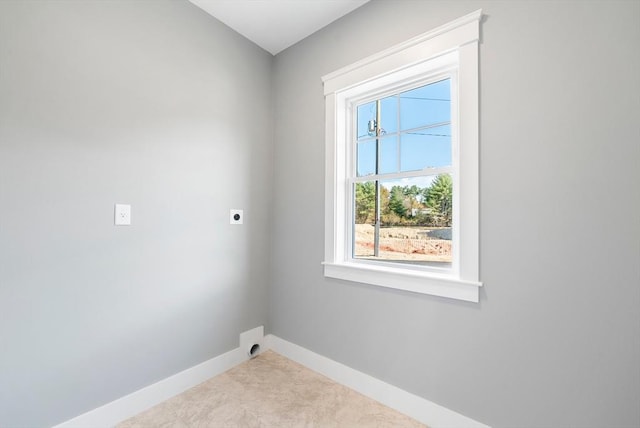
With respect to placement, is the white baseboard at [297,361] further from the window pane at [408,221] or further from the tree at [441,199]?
the tree at [441,199]

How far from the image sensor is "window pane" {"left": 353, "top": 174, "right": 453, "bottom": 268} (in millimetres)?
1696

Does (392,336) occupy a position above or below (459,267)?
below

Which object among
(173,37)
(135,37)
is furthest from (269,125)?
(135,37)

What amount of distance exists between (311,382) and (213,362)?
2.41 feet

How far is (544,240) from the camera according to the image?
4.16 ft

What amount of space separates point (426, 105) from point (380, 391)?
187 centimetres

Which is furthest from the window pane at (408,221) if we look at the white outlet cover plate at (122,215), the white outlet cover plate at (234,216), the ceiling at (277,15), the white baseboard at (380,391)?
→ the white outlet cover plate at (122,215)

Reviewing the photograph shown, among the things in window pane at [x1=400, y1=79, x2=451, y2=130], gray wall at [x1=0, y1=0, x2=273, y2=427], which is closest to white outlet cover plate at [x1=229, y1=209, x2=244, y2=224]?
gray wall at [x1=0, y1=0, x2=273, y2=427]

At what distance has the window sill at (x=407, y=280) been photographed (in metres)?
1.45

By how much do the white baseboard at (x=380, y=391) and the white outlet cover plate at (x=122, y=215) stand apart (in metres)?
1.51

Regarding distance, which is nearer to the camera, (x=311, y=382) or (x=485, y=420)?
(x=485, y=420)

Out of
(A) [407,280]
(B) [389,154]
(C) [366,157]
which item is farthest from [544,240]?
(C) [366,157]

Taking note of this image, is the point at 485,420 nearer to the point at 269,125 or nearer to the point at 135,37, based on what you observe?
the point at 269,125

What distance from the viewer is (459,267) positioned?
1508 millimetres
